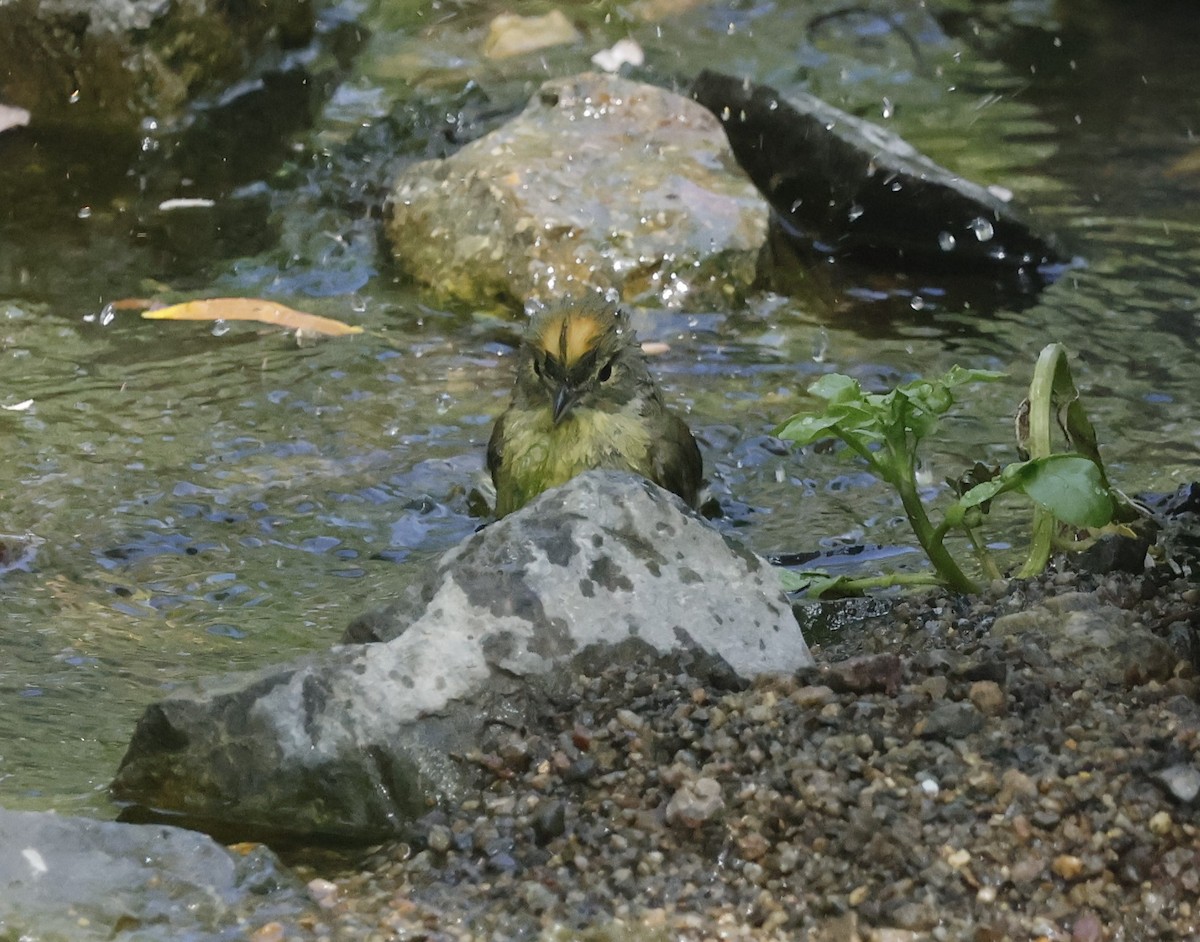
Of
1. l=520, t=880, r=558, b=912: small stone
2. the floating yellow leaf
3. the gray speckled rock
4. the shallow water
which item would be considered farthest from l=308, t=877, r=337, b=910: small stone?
the gray speckled rock

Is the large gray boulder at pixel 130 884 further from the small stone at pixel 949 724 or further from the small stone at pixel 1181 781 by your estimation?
the small stone at pixel 1181 781

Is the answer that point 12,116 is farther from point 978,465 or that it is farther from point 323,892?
point 323,892

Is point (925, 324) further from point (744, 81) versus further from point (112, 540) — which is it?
point (112, 540)

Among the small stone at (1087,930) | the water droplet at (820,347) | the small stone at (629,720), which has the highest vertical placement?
the small stone at (629,720)

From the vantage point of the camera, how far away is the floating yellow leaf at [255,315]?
766 centimetres

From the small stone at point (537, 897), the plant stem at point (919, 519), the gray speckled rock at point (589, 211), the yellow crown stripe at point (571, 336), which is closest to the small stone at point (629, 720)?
the small stone at point (537, 897)

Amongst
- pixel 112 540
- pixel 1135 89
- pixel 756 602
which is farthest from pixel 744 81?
pixel 756 602

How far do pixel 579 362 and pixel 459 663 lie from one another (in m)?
2.41

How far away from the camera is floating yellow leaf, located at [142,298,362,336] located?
766 centimetres

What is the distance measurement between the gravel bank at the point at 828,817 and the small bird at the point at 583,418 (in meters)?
2.13

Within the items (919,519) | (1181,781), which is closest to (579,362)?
(919,519)

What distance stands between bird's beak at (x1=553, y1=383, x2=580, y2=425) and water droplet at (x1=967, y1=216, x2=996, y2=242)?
3.41 m

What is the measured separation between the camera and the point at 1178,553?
4.46m

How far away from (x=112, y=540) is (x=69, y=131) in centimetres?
499
